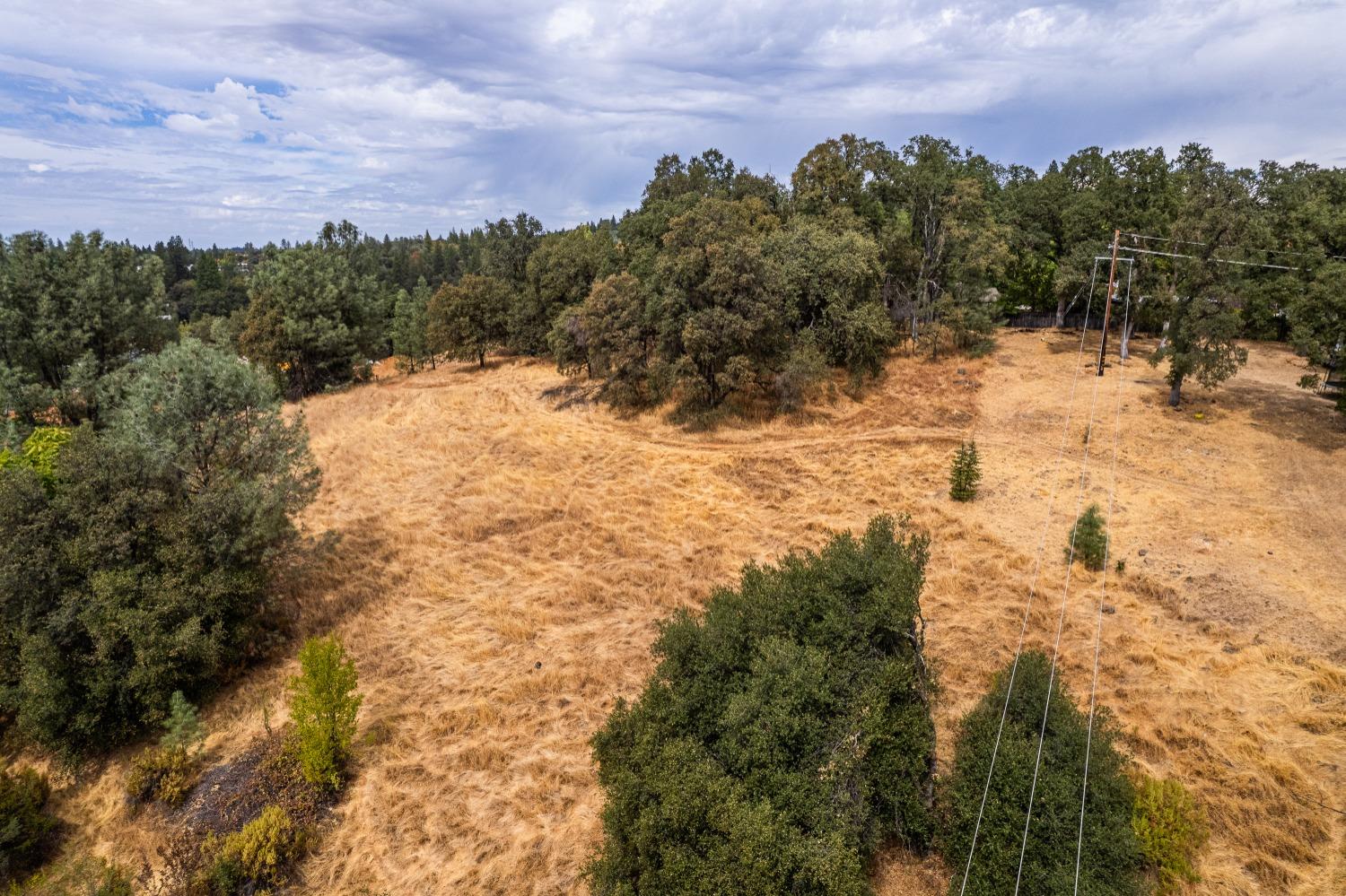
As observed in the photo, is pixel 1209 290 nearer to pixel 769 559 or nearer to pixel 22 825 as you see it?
pixel 769 559

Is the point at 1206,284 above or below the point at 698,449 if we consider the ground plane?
above

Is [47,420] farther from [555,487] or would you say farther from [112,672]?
[555,487]

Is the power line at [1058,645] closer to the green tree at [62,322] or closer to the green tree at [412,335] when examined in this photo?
the green tree at [62,322]

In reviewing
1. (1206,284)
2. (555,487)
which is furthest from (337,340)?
(1206,284)

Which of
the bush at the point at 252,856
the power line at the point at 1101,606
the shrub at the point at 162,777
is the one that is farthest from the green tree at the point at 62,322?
the power line at the point at 1101,606

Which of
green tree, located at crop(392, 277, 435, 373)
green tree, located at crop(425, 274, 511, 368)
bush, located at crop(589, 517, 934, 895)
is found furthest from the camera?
green tree, located at crop(392, 277, 435, 373)

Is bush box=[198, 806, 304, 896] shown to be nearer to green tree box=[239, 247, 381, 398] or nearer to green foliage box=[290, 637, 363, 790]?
green foliage box=[290, 637, 363, 790]

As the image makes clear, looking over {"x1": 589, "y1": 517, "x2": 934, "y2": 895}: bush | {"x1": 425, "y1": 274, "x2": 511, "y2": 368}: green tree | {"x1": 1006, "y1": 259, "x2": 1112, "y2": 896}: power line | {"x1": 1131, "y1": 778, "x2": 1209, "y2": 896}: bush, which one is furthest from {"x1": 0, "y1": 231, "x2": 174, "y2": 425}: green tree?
{"x1": 1131, "y1": 778, "x2": 1209, "y2": 896}: bush
